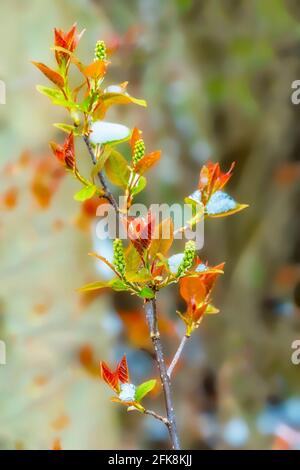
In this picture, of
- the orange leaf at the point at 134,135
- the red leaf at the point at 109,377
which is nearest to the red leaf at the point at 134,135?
the orange leaf at the point at 134,135

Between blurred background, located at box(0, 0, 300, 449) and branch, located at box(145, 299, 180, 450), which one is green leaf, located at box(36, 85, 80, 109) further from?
blurred background, located at box(0, 0, 300, 449)

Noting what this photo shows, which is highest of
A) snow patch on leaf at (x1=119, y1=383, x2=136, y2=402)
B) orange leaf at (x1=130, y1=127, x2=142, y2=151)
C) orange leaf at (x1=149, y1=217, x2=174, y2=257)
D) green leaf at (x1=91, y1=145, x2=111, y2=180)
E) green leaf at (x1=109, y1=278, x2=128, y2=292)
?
orange leaf at (x1=130, y1=127, x2=142, y2=151)

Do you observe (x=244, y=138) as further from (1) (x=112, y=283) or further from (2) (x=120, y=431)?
(1) (x=112, y=283)

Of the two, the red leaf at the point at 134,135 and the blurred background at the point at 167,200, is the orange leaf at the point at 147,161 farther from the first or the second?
the blurred background at the point at 167,200

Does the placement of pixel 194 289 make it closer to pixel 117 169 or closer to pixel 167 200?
pixel 117 169

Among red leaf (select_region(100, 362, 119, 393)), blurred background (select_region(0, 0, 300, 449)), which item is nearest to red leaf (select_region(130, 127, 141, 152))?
red leaf (select_region(100, 362, 119, 393))

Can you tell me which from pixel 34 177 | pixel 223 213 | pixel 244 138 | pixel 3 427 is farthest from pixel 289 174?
pixel 223 213

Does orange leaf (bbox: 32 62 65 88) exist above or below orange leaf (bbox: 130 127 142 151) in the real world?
above
